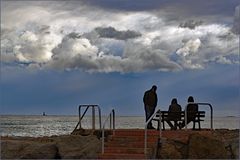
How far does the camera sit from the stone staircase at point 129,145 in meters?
18.0

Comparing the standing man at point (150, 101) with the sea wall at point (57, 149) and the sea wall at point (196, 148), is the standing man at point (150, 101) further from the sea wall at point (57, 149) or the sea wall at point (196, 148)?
the sea wall at point (196, 148)

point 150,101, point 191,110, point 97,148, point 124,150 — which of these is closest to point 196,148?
point 124,150

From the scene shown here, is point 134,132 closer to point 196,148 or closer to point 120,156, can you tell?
point 120,156

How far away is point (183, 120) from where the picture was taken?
69.0 ft

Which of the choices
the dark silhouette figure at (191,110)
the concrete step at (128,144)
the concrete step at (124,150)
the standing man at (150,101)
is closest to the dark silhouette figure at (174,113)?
the dark silhouette figure at (191,110)

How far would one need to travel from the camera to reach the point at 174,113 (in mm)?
20938

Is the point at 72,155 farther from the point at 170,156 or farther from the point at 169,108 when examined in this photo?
the point at 169,108

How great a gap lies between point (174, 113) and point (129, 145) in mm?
2628

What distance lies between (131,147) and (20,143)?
307 centimetres

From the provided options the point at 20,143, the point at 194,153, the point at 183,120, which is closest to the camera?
the point at 194,153

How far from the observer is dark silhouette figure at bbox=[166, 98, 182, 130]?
20938mm

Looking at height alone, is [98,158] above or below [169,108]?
below

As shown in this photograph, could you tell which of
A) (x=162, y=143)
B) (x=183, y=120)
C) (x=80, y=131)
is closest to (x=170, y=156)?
(x=162, y=143)

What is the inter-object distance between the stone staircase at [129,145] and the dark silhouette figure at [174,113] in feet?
4.40
